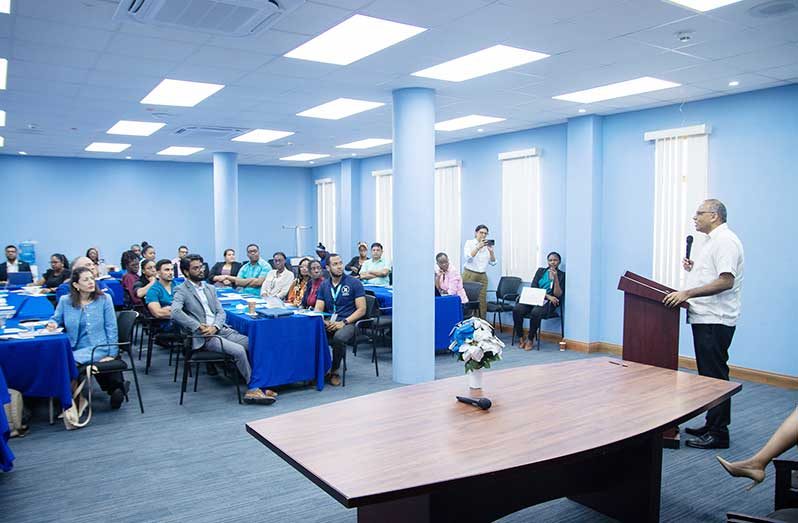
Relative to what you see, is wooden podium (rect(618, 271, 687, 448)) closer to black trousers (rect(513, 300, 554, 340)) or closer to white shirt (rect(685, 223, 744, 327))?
white shirt (rect(685, 223, 744, 327))

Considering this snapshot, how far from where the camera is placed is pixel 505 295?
9.76 metres

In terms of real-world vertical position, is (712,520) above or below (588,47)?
below

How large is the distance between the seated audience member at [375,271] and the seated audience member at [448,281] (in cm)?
157

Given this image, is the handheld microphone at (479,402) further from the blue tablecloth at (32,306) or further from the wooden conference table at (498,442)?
the blue tablecloth at (32,306)

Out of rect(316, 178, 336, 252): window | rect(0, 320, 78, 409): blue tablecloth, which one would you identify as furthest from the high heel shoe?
rect(316, 178, 336, 252): window

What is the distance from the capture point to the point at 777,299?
22.3 feet

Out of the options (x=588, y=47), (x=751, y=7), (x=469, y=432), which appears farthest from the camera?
(x=588, y=47)

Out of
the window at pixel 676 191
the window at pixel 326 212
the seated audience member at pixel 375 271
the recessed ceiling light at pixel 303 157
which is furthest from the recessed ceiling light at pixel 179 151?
the window at pixel 676 191

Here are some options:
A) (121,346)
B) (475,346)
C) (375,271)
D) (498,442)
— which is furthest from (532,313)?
(498,442)

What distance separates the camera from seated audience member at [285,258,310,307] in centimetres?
813

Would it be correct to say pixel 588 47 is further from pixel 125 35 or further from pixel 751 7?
pixel 125 35

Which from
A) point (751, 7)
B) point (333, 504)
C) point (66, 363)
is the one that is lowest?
point (333, 504)

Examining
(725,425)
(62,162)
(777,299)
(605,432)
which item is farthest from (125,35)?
(62,162)

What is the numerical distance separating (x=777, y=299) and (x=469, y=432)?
579 cm
